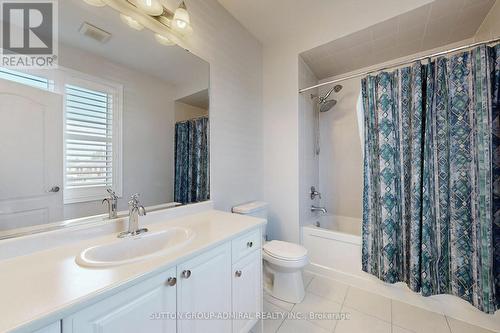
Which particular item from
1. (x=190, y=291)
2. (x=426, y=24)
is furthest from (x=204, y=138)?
(x=426, y=24)

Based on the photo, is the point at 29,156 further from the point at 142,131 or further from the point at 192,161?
the point at 192,161

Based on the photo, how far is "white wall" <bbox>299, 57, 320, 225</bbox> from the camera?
7.26ft

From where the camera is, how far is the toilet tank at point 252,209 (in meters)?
1.85

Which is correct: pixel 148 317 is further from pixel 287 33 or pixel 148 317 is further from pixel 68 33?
pixel 287 33

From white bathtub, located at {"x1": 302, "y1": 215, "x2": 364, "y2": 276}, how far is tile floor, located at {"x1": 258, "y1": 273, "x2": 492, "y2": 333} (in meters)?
0.20

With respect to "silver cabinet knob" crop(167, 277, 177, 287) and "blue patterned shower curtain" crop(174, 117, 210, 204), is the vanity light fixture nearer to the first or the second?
"blue patterned shower curtain" crop(174, 117, 210, 204)

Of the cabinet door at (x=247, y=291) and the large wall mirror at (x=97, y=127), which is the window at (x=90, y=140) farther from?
the cabinet door at (x=247, y=291)

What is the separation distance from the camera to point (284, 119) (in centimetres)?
225

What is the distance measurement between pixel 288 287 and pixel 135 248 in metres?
1.28

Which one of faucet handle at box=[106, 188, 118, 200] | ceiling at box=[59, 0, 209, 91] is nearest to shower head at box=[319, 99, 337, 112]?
ceiling at box=[59, 0, 209, 91]

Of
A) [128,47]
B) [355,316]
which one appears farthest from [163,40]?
[355,316]

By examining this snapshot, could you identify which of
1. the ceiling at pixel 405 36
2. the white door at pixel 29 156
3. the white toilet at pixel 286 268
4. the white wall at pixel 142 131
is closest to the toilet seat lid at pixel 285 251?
the white toilet at pixel 286 268

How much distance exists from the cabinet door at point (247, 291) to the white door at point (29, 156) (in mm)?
965

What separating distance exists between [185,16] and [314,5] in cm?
116
